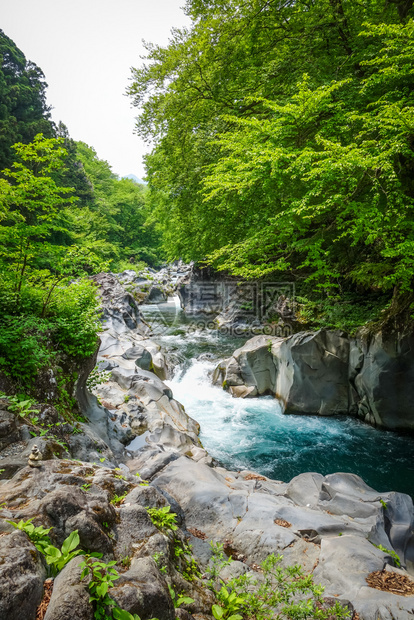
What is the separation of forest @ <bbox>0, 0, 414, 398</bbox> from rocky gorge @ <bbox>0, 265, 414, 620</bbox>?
1.68 m

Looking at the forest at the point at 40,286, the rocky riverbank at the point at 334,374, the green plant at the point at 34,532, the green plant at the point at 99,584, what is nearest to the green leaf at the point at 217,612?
the green plant at the point at 99,584

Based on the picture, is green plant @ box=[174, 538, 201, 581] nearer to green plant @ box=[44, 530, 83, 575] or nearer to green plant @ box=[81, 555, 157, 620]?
Result: green plant @ box=[81, 555, 157, 620]

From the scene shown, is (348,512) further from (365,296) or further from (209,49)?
(209,49)

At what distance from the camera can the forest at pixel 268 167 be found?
17.0 ft

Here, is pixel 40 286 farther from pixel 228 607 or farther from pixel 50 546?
pixel 228 607

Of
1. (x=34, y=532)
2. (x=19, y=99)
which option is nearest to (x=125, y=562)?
(x=34, y=532)

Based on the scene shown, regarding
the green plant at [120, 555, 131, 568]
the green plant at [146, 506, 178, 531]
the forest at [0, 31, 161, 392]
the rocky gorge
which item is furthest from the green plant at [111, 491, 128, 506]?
the forest at [0, 31, 161, 392]

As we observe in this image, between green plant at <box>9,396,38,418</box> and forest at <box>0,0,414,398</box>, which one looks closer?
green plant at <box>9,396,38,418</box>

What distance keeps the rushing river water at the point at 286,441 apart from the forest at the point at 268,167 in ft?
11.0

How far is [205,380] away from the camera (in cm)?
1291

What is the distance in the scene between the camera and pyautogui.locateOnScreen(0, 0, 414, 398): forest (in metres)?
5.18

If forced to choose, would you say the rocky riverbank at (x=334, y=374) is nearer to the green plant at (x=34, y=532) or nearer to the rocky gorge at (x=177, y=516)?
the rocky gorge at (x=177, y=516)

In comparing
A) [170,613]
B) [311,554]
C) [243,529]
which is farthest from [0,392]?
[311,554]

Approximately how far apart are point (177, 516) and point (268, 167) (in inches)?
251
